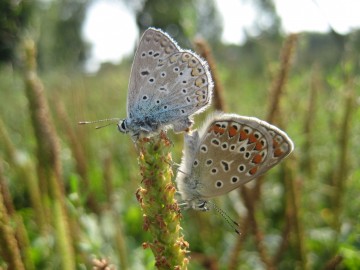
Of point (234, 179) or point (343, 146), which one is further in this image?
point (343, 146)

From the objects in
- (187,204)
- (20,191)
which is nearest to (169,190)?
(187,204)

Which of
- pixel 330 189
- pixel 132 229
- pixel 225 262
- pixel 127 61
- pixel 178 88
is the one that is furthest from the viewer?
pixel 127 61

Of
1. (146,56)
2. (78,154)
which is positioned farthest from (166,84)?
(78,154)

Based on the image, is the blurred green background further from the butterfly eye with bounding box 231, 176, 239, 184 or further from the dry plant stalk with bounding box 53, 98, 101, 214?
the butterfly eye with bounding box 231, 176, 239, 184

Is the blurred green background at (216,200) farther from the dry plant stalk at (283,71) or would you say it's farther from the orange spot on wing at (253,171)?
the orange spot on wing at (253,171)

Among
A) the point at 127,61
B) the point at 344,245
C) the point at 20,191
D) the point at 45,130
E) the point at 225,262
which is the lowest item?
the point at 225,262

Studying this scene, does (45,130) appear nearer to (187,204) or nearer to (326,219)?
(187,204)

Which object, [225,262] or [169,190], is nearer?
[169,190]

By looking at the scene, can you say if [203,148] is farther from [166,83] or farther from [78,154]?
[78,154]
